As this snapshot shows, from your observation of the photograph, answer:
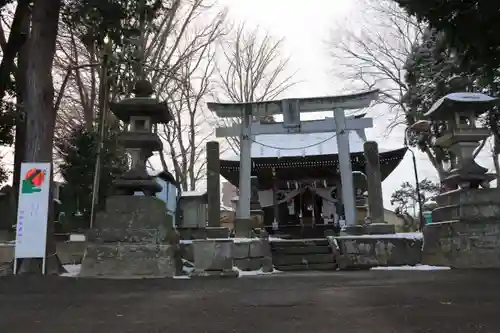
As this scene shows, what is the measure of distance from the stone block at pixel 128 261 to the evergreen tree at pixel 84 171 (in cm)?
658

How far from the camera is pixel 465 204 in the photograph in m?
8.45

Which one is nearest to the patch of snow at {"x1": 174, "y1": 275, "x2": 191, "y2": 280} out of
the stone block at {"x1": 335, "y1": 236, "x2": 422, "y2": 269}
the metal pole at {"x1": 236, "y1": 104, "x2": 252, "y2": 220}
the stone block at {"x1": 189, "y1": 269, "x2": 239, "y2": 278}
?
the stone block at {"x1": 189, "y1": 269, "x2": 239, "y2": 278}

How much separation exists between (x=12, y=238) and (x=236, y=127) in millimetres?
7281

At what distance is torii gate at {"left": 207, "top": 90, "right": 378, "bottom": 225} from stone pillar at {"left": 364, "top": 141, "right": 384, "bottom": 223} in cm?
82

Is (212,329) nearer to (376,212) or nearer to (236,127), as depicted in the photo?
(376,212)

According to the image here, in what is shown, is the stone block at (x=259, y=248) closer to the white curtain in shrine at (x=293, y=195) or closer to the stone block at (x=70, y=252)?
the stone block at (x=70, y=252)

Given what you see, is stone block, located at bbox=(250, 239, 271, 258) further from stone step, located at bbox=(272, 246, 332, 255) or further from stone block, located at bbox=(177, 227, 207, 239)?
stone block, located at bbox=(177, 227, 207, 239)

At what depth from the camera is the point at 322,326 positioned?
10.2ft

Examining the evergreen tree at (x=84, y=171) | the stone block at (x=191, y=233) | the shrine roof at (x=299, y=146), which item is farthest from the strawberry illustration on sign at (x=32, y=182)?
the shrine roof at (x=299, y=146)

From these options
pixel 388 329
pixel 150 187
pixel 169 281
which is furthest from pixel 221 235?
pixel 388 329

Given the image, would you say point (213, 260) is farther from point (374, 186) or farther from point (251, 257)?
point (374, 186)

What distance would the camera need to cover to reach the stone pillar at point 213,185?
11327 millimetres

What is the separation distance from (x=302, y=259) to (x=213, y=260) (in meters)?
3.38

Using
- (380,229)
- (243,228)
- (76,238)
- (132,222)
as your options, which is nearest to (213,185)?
(243,228)
